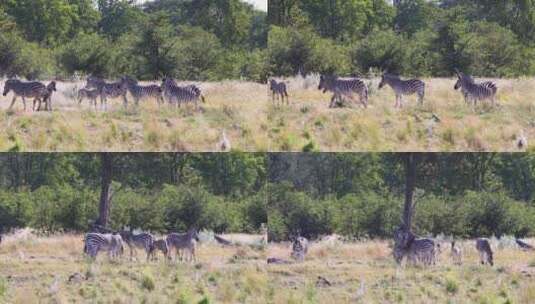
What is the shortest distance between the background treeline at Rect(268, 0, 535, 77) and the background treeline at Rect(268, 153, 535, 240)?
1645 mm

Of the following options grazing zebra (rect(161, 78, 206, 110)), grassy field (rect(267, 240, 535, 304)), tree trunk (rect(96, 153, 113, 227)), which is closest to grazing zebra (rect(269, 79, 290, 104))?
grazing zebra (rect(161, 78, 206, 110))

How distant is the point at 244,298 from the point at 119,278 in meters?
1.68

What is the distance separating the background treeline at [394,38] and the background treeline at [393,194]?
1645 mm

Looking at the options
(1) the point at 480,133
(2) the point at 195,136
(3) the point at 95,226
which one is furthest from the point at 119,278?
(1) the point at 480,133

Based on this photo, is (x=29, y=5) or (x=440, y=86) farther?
(x=29, y=5)

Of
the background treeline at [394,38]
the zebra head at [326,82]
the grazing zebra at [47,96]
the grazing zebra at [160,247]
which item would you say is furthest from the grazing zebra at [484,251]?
the grazing zebra at [47,96]

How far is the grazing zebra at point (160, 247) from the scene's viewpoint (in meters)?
16.9

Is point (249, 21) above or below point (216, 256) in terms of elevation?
above

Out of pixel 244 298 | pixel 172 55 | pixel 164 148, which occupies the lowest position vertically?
pixel 244 298

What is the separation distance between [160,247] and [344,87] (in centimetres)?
350

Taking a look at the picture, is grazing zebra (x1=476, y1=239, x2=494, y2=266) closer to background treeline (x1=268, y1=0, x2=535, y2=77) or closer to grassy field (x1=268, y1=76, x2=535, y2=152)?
grassy field (x1=268, y1=76, x2=535, y2=152)

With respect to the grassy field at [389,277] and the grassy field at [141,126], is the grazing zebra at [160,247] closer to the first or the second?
the grassy field at [141,126]

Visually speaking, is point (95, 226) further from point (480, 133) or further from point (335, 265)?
point (480, 133)

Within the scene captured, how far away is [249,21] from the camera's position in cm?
1823
